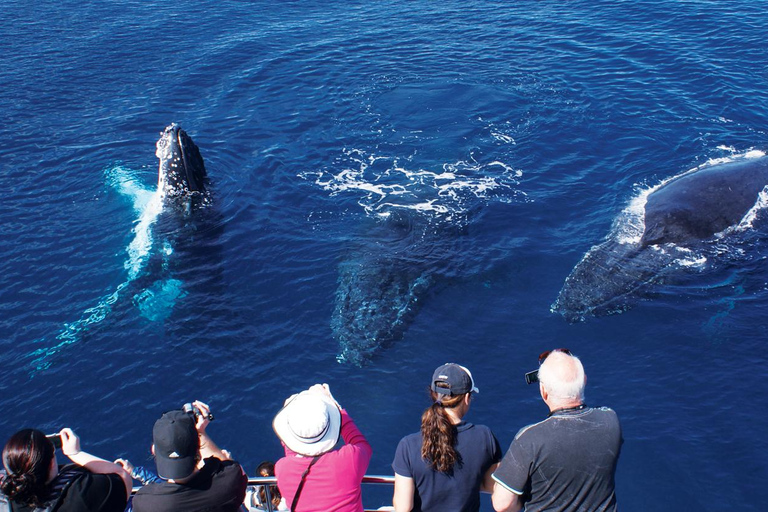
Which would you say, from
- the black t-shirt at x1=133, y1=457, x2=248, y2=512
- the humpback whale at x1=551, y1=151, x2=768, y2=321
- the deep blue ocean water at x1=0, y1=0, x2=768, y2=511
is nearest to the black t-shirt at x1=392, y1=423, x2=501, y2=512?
the black t-shirt at x1=133, y1=457, x2=248, y2=512

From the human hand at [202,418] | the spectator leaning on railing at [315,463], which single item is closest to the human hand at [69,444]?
the human hand at [202,418]

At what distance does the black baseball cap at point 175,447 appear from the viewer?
23.7ft

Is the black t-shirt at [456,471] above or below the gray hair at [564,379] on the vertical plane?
below

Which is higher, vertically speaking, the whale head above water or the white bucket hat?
the white bucket hat

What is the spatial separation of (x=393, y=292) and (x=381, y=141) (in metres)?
10.2

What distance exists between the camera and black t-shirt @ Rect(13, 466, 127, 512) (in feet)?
22.0

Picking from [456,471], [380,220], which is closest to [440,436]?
[456,471]

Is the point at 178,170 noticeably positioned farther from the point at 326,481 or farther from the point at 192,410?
the point at 326,481

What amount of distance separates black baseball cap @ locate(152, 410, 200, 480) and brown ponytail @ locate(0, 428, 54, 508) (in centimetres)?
112

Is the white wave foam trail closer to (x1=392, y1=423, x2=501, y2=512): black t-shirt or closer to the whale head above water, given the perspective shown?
the whale head above water

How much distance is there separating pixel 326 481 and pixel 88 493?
8.35 ft

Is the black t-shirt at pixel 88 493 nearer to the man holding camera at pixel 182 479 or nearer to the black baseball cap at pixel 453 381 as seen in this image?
the man holding camera at pixel 182 479

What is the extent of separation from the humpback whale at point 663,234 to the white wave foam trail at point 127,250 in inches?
524

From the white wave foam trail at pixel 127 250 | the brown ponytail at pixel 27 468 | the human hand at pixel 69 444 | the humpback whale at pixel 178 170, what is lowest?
the white wave foam trail at pixel 127 250
